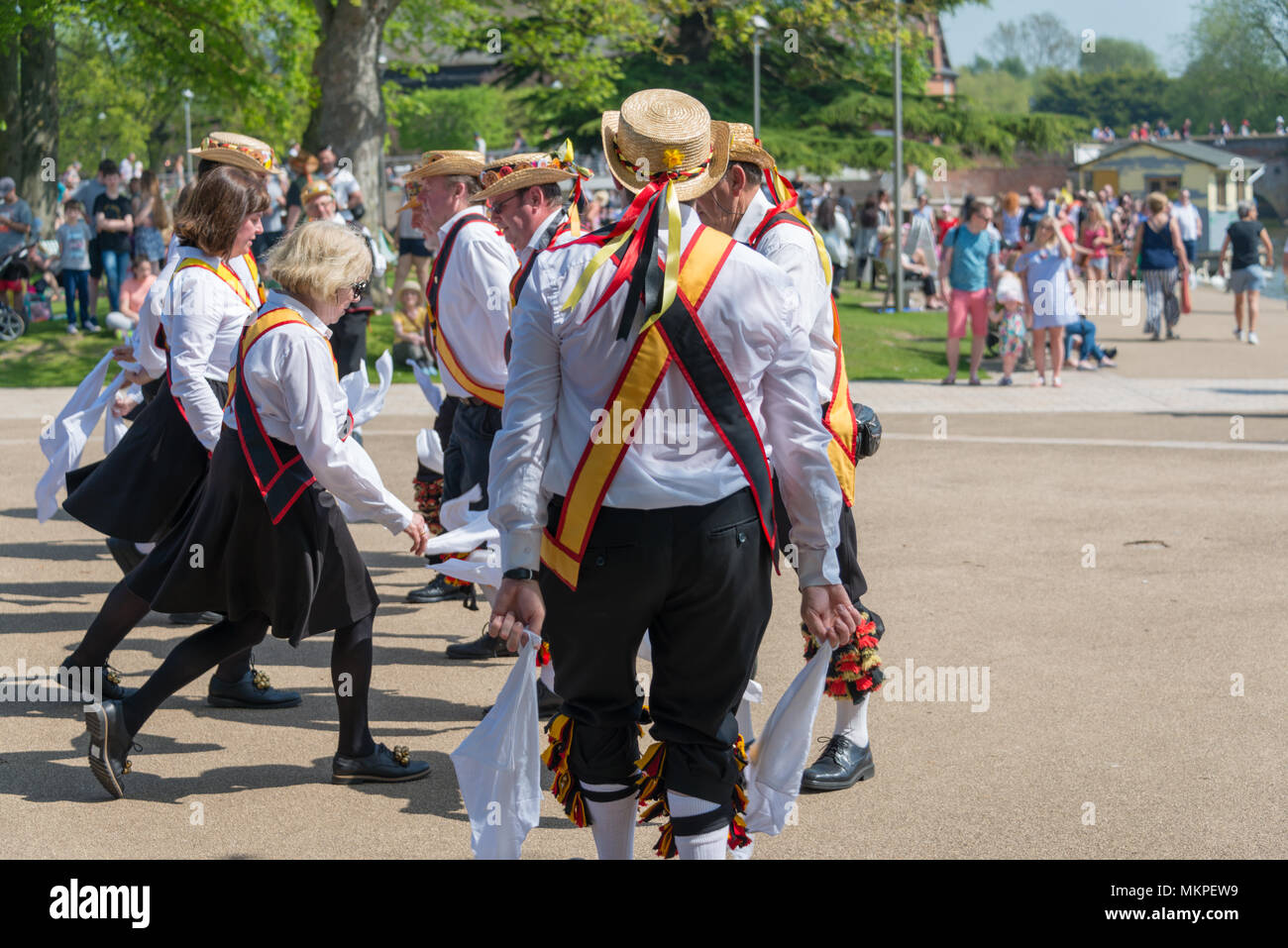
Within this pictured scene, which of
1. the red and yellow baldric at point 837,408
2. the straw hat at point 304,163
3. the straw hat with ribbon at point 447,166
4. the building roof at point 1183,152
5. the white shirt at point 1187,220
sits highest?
the building roof at point 1183,152

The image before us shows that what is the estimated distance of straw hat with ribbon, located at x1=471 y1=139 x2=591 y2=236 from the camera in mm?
5766

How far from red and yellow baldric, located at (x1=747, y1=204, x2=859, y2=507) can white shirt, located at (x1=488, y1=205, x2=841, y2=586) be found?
39.7 inches

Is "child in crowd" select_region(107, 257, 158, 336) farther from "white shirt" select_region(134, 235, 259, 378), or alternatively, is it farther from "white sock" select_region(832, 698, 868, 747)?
"white sock" select_region(832, 698, 868, 747)

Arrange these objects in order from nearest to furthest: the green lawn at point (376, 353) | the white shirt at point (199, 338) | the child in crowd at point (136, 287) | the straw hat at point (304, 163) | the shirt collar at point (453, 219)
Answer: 1. the white shirt at point (199, 338)
2. the shirt collar at point (453, 219)
3. the straw hat at point (304, 163)
4. the child in crowd at point (136, 287)
5. the green lawn at point (376, 353)

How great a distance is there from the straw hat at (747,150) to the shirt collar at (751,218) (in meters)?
0.09

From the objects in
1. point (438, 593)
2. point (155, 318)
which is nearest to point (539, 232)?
point (155, 318)

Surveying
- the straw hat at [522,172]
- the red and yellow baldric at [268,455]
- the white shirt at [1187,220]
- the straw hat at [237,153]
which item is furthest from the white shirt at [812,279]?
the white shirt at [1187,220]

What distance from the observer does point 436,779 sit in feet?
16.0

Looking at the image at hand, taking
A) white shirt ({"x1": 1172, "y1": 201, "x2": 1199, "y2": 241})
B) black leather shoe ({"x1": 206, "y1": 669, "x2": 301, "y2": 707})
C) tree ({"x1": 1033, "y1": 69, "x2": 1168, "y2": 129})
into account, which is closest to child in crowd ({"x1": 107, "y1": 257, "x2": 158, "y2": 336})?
black leather shoe ({"x1": 206, "y1": 669, "x2": 301, "y2": 707})

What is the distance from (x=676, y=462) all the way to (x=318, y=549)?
5.85ft

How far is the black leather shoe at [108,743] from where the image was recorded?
454 centimetres

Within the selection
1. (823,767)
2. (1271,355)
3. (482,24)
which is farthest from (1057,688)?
(482,24)

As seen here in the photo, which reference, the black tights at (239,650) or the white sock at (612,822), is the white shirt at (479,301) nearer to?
the black tights at (239,650)
